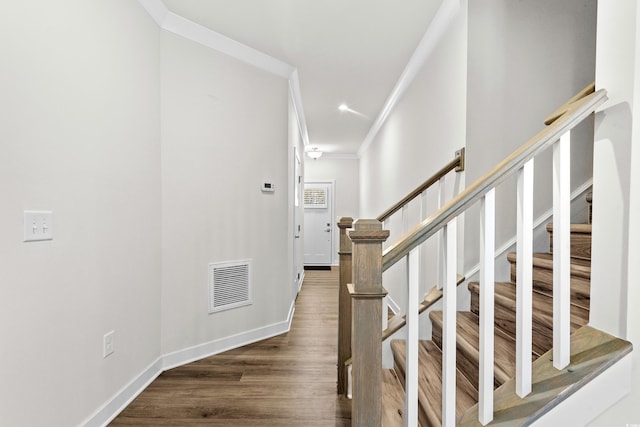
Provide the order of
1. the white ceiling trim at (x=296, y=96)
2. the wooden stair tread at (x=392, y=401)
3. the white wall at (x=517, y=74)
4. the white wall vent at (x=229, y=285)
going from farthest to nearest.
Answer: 1. the white ceiling trim at (x=296, y=96)
2. the white wall vent at (x=229, y=285)
3. the white wall at (x=517, y=74)
4. the wooden stair tread at (x=392, y=401)

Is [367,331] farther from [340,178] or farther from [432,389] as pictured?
[340,178]

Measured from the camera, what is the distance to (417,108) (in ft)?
9.78

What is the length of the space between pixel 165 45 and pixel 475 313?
2884 millimetres

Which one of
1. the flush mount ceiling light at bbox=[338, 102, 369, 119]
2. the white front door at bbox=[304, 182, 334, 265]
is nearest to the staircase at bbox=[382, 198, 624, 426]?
the flush mount ceiling light at bbox=[338, 102, 369, 119]

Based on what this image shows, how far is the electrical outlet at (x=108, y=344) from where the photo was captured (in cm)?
175

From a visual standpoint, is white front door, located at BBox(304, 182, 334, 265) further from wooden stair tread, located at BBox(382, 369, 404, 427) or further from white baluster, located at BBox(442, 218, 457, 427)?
white baluster, located at BBox(442, 218, 457, 427)

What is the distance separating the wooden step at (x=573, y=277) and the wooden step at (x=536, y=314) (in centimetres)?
4

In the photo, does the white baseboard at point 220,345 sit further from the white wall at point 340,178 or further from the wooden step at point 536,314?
the white wall at point 340,178

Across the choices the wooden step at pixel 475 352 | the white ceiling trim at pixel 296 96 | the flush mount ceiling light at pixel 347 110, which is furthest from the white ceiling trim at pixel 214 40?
the wooden step at pixel 475 352

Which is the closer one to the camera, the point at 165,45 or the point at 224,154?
the point at 165,45

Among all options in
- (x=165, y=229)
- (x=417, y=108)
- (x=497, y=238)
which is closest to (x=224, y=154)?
(x=165, y=229)

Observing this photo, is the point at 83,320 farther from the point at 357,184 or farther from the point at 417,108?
the point at 357,184

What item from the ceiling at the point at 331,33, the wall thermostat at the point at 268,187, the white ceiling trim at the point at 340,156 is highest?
the ceiling at the point at 331,33

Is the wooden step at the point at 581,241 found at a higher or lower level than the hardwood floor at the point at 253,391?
higher
